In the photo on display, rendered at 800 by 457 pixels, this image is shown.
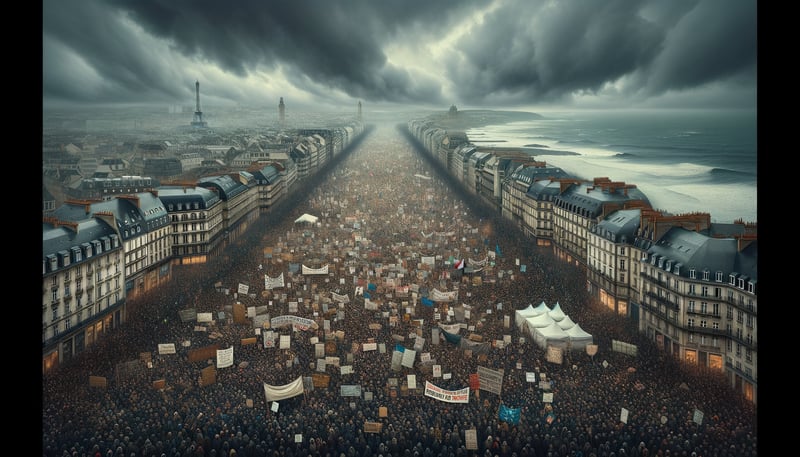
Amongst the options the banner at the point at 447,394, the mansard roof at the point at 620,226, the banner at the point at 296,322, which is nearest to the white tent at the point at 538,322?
the banner at the point at 447,394

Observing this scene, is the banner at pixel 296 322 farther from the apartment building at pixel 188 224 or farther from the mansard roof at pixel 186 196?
the mansard roof at pixel 186 196

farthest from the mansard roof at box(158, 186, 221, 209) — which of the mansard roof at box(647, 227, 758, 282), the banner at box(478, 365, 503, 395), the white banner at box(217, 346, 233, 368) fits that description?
the mansard roof at box(647, 227, 758, 282)

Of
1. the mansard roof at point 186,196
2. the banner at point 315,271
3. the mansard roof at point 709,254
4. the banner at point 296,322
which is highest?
A: the mansard roof at point 186,196

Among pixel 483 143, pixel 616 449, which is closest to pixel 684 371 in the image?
pixel 616 449

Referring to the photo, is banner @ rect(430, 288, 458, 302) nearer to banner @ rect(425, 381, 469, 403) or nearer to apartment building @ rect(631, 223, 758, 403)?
apartment building @ rect(631, 223, 758, 403)

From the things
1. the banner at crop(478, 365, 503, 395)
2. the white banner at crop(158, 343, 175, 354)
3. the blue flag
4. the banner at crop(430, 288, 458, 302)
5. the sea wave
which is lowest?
the blue flag

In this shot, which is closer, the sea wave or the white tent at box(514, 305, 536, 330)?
the white tent at box(514, 305, 536, 330)
